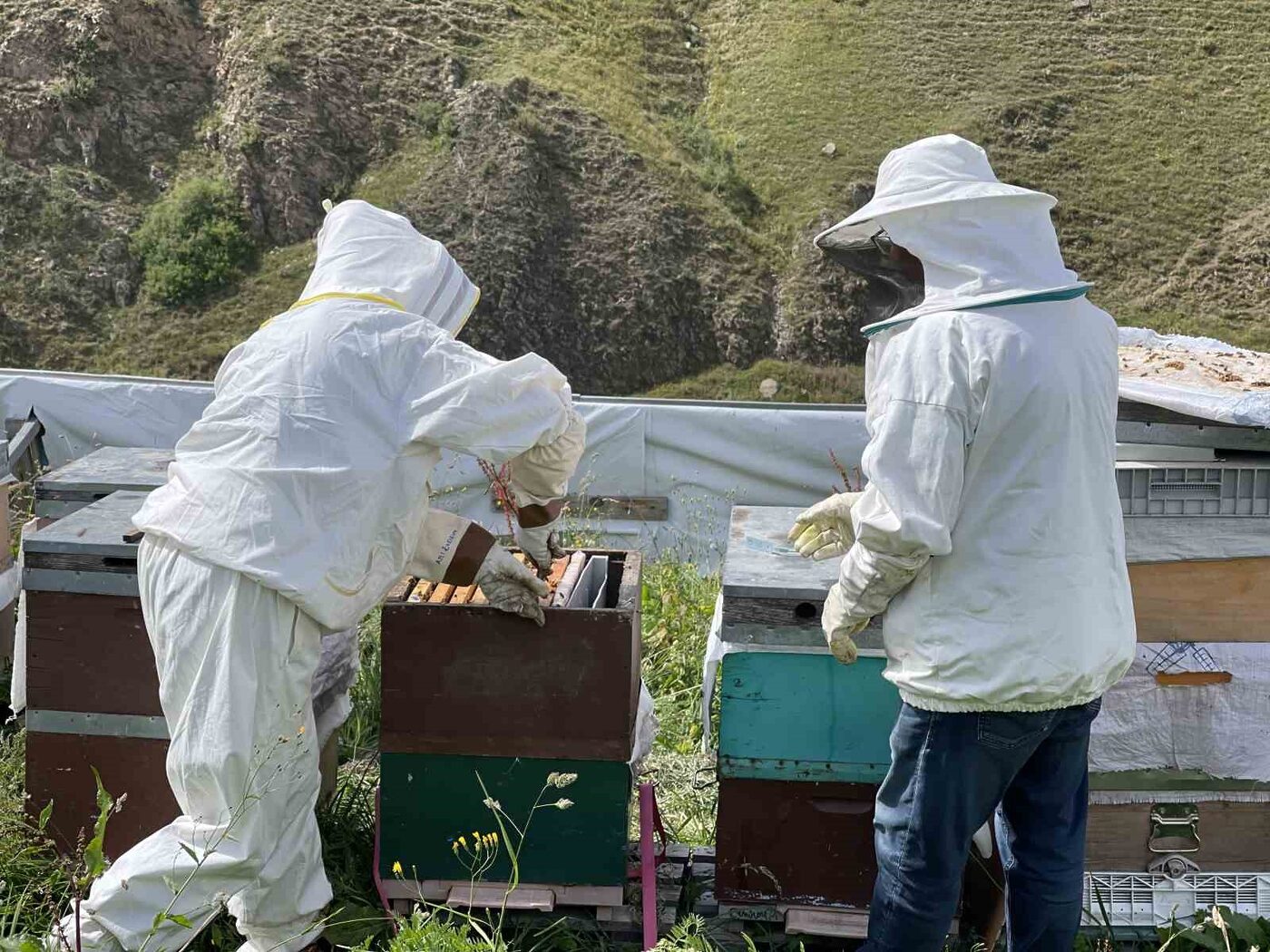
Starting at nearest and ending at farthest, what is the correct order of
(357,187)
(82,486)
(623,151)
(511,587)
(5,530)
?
(511,587) → (82,486) → (5,530) → (357,187) → (623,151)

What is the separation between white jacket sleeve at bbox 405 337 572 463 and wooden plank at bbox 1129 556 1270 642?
4.78ft

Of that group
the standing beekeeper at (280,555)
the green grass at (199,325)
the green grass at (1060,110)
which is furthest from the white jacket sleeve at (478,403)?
the green grass at (1060,110)

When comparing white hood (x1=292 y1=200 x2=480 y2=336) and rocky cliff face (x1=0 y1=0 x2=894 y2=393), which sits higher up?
rocky cliff face (x1=0 y1=0 x2=894 y2=393)

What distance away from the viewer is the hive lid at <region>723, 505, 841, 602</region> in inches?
109

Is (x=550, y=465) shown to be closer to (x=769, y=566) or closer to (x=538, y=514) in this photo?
(x=538, y=514)

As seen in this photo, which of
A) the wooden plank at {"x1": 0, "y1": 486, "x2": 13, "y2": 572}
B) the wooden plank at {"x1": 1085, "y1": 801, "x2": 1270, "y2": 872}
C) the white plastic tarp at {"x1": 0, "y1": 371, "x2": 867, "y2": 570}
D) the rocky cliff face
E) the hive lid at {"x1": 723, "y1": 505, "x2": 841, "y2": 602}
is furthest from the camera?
the rocky cliff face

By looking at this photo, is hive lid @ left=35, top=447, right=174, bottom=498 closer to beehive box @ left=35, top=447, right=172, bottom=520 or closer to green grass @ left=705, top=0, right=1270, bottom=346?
beehive box @ left=35, top=447, right=172, bottom=520

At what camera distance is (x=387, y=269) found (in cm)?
289

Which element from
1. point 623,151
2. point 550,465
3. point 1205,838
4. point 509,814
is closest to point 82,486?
point 550,465

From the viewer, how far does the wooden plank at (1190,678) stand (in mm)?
2936

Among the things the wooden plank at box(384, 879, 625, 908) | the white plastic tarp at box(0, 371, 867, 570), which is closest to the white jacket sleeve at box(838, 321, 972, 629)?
the wooden plank at box(384, 879, 625, 908)

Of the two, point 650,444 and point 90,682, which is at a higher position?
point 650,444

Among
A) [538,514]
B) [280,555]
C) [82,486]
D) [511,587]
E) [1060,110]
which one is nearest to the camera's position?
[280,555]

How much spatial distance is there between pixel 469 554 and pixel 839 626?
2.87ft
